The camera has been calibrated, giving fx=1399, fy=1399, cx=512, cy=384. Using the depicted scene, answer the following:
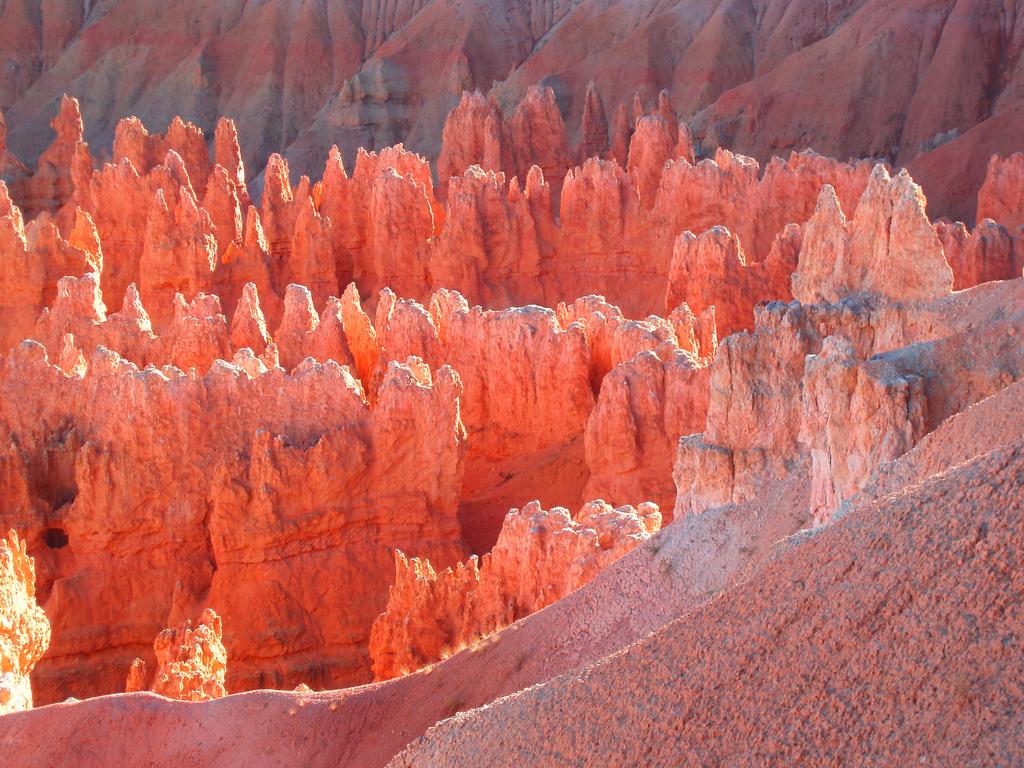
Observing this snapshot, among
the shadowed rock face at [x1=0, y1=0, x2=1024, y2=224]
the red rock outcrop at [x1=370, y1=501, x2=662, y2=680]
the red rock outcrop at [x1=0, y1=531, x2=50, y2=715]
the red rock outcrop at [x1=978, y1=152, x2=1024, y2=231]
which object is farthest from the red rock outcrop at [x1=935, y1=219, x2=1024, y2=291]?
the red rock outcrop at [x1=0, y1=531, x2=50, y2=715]

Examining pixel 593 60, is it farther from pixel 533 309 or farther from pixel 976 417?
pixel 976 417

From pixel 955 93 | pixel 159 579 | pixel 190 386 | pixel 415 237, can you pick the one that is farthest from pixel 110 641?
pixel 955 93

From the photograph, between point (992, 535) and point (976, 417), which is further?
point (976, 417)

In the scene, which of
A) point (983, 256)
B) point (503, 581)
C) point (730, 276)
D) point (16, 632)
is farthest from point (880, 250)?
point (16, 632)

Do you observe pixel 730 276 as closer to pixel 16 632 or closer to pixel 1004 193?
pixel 1004 193

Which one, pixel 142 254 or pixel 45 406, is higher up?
pixel 142 254

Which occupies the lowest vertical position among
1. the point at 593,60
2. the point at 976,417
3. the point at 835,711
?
the point at 835,711

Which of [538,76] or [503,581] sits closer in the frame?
[503,581]

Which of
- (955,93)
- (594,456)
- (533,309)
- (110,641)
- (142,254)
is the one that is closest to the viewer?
(110,641)
